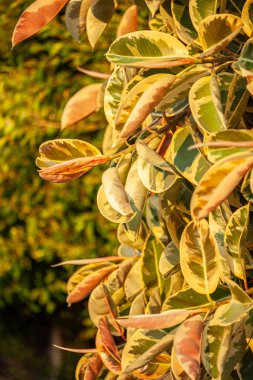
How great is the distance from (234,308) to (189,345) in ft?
0.29

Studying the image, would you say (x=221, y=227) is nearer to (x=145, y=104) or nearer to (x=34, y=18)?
(x=145, y=104)

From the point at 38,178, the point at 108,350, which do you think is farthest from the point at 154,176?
the point at 38,178

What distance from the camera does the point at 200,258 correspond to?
129 centimetres

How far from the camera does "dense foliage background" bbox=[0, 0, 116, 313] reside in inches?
169

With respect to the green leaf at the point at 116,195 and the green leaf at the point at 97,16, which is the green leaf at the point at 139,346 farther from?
the green leaf at the point at 97,16

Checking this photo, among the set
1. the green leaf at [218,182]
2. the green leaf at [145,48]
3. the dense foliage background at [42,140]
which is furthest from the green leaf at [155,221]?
the dense foliage background at [42,140]

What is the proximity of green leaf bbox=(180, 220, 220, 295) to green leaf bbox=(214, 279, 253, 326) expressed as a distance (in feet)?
0.27

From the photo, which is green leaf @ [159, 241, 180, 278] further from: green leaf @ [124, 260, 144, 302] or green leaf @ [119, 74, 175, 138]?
green leaf @ [119, 74, 175, 138]

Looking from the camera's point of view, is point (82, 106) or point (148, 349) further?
point (82, 106)

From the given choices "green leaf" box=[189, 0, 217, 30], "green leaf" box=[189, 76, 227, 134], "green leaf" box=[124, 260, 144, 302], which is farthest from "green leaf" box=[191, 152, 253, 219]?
"green leaf" box=[124, 260, 144, 302]

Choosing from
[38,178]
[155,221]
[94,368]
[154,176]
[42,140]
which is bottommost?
[38,178]

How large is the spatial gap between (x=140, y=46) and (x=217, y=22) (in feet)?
0.44

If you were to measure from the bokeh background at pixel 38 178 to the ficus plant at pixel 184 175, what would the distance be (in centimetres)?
271

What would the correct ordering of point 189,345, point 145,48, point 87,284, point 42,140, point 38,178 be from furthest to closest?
1. point 38,178
2. point 42,140
3. point 87,284
4. point 145,48
5. point 189,345
